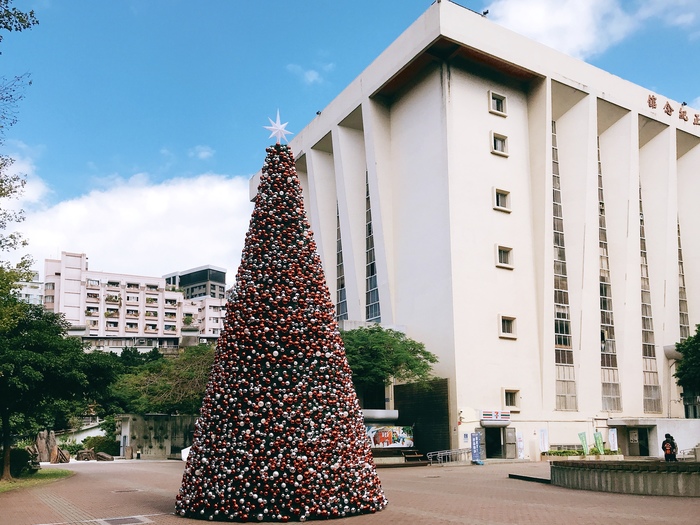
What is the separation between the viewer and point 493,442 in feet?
124

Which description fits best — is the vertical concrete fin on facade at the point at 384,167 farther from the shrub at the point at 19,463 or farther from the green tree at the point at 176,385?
the shrub at the point at 19,463

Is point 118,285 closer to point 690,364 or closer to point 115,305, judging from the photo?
point 115,305

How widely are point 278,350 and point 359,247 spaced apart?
111ft

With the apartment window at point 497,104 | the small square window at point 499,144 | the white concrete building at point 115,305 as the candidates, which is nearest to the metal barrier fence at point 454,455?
the small square window at point 499,144

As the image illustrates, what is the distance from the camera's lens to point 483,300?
3853cm

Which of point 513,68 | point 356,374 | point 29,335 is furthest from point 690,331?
point 29,335

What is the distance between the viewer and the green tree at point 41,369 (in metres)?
22.7

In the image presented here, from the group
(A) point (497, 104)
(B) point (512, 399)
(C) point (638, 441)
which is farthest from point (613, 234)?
(B) point (512, 399)

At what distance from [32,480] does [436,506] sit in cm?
1680

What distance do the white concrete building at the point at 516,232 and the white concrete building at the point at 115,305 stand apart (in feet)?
187

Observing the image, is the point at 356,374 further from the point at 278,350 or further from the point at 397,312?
the point at 278,350

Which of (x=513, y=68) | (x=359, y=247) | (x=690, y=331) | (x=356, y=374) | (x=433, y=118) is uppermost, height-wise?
(x=513, y=68)

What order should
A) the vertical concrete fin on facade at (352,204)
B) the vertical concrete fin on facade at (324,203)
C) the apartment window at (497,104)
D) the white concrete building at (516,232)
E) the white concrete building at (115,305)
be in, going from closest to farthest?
the white concrete building at (516,232)
the apartment window at (497,104)
the vertical concrete fin on facade at (352,204)
the vertical concrete fin on facade at (324,203)
the white concrete building at (115,305)

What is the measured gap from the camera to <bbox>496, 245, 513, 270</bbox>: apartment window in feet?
130
